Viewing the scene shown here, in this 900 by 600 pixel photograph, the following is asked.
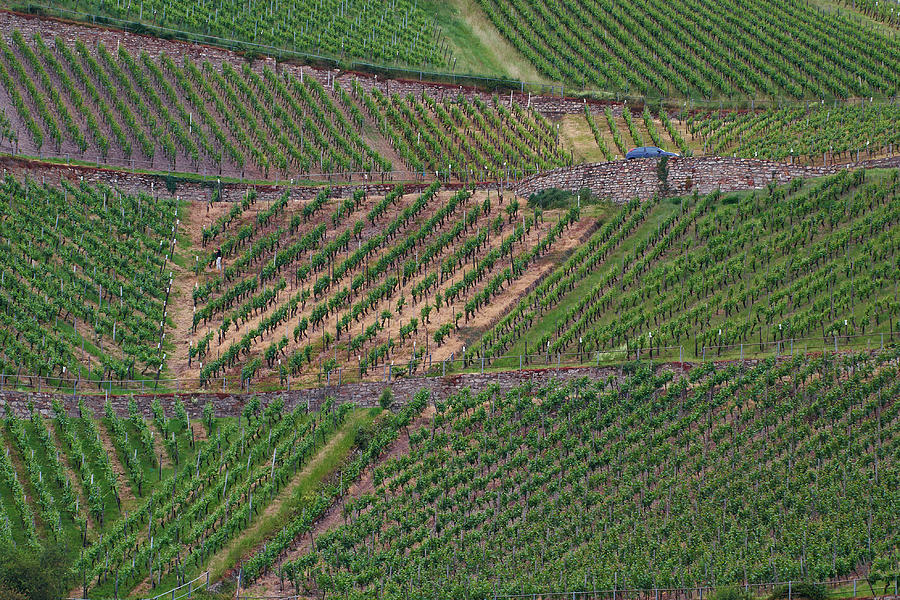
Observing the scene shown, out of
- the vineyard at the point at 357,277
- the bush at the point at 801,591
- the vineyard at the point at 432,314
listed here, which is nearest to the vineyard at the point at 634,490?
the vineyard at the point at 432,314

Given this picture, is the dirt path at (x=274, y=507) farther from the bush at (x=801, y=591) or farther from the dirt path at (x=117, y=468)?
the bush at (x=801, y=591)

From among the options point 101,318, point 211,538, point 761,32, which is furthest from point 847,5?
point 211,538

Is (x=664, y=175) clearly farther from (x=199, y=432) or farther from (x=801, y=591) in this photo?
(x=801, y=591)

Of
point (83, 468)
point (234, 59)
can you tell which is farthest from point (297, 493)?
point (234, 59)

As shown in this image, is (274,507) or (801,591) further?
(274,507)

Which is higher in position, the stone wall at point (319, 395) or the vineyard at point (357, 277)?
the vineyard at point (357, 277)

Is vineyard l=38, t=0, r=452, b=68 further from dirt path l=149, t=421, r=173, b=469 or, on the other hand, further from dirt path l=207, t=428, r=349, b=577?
dirt path l=207, t=428, r=349, b=577
